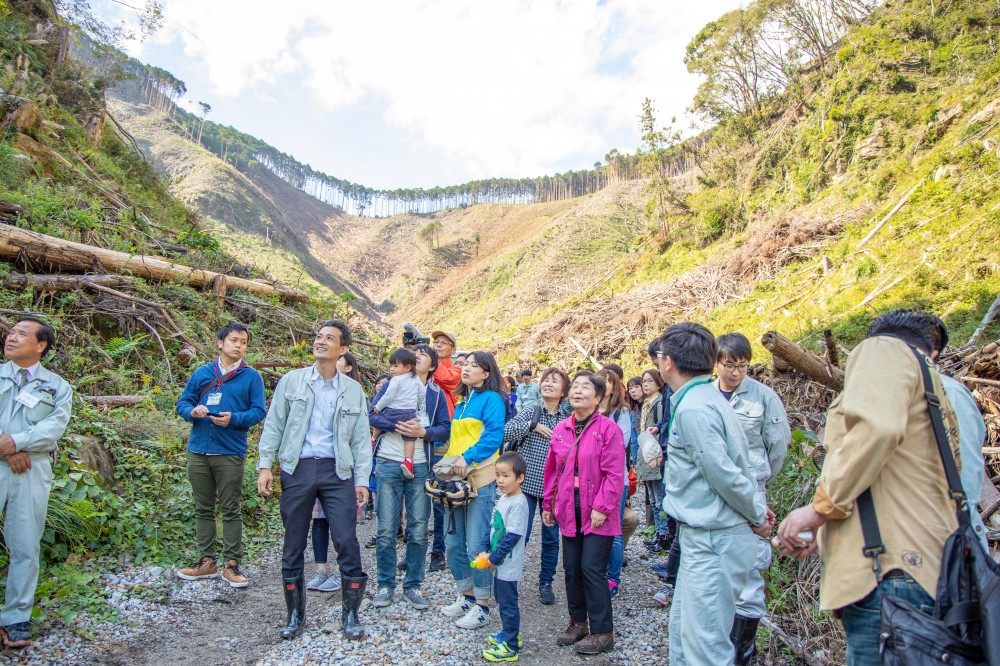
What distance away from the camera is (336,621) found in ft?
13.7

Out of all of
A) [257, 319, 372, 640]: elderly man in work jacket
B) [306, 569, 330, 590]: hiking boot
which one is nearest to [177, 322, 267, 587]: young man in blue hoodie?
[306, 569, 330, 590]: hiking boot

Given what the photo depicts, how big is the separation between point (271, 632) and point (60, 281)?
641cm

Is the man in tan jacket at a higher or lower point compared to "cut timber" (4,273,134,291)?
lower

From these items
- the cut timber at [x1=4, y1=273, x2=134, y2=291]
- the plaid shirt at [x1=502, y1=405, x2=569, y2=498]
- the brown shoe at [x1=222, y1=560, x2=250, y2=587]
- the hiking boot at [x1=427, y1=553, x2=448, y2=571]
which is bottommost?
the hiking boot at [x1=427, y1=553, x2=448, y2=571]

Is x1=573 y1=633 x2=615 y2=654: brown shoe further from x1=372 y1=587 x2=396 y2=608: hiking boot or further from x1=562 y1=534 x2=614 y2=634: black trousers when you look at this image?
x1=372 y1=587 x2=396 y2=608: hiking boot

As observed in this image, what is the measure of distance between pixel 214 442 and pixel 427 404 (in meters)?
1.88

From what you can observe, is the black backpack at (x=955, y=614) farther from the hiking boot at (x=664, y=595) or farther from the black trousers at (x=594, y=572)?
the hiking boot at (x=664, y=595)

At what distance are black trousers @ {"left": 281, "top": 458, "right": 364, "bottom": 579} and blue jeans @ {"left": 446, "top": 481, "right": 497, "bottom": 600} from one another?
0.80 meters

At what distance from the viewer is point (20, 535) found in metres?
3.45

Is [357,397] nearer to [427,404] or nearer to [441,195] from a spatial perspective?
[427,404]

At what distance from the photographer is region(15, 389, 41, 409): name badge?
3.57 meters

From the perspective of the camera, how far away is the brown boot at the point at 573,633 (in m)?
3.98

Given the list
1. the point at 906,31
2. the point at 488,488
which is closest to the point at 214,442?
the point at 488,488

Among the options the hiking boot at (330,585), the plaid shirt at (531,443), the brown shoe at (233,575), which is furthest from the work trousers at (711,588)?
the brown shoe at (233,575)
